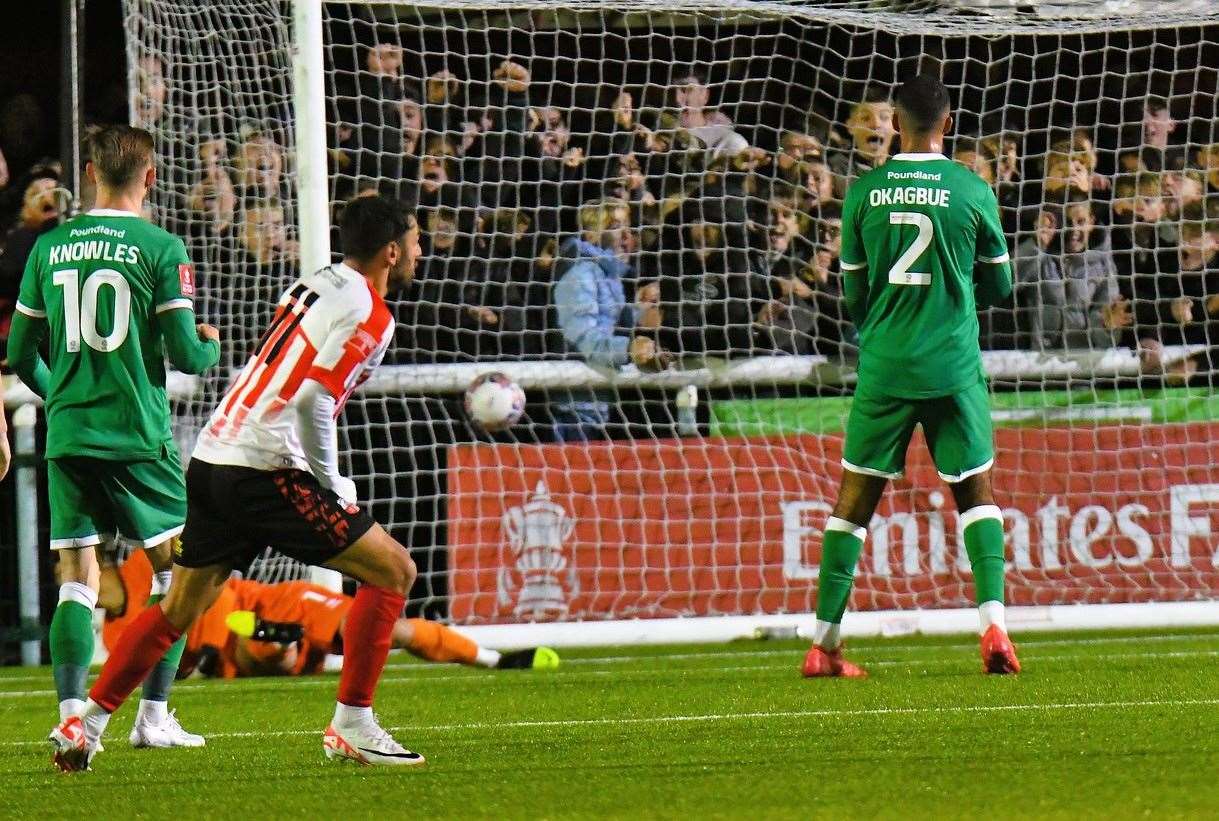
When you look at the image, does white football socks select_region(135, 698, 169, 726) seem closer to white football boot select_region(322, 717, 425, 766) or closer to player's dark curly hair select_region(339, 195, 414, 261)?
white football boot select_region(322, 717, 425, 766)

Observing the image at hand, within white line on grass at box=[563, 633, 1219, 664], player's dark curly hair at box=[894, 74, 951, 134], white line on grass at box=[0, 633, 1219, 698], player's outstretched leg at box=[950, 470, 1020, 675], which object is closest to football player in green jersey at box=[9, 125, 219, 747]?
player's dark curly hair at box=[894, 74, 951, 134]

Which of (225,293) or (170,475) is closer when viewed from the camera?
Answer: (170,475)

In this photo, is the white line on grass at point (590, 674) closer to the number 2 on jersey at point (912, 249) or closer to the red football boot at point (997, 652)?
the red football boot at point (997, 652)

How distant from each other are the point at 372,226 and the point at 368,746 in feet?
4.03

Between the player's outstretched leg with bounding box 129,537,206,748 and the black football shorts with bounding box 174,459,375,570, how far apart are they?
2.26 feet

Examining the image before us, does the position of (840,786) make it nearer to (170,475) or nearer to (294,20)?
(170,475)

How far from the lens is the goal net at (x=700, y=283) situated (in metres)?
9.03

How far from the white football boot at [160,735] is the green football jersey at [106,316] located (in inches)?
28.4

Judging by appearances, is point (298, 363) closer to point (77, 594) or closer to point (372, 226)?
point (372, 226)

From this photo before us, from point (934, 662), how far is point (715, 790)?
3.40 metres

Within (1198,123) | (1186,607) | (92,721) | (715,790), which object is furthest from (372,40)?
(715,790)

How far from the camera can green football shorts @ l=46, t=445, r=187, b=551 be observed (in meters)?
5.30

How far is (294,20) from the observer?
8.20 m

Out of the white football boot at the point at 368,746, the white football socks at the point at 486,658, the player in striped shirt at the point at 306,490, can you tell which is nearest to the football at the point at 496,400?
the white football socks at the point at 486,658
